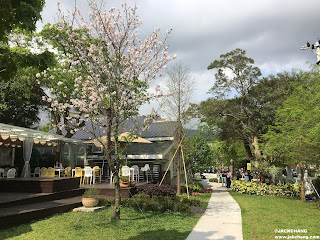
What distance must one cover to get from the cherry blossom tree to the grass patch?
778mm

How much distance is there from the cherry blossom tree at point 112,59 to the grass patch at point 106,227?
2.55 feet

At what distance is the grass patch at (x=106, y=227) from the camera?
6570mm

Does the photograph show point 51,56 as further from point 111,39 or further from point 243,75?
→ point 243,75

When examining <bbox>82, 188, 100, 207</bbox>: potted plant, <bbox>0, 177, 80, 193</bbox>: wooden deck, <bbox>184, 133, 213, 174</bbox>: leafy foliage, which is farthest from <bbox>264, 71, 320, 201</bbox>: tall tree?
<bbox>0, 177, 80, 193</bbox>: wooden deck

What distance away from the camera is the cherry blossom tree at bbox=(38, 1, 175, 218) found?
875 centimetres

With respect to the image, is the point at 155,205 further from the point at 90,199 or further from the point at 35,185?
the point at 35,185

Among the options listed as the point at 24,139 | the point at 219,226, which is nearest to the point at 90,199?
the point at 219,226

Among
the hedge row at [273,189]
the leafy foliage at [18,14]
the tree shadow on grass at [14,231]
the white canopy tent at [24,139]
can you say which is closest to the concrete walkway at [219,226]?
the tree shadow on grass at [14,231]

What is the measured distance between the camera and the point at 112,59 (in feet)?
29.7

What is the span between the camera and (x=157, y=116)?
10008 millimetres

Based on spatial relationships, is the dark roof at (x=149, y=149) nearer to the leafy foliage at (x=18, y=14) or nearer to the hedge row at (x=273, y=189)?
the hedge row at (x=273, y=189)

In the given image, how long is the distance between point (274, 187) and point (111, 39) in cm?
1552

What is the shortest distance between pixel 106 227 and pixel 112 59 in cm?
555

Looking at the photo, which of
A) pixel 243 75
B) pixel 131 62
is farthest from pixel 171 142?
pixel 131 62
